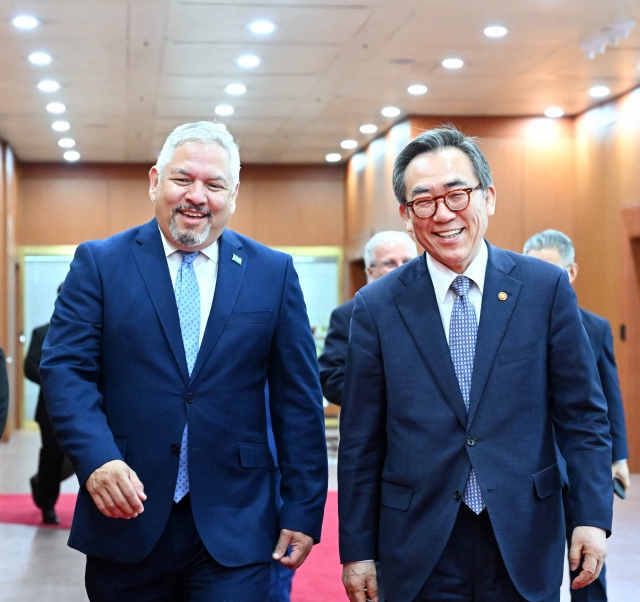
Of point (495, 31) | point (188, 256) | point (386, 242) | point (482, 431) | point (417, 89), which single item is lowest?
point (482, 431)

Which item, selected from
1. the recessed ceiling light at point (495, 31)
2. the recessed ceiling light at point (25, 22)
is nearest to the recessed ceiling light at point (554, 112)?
the recessed ceiling light at point (495, 31)

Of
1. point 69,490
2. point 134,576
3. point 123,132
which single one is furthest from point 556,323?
point 123,132

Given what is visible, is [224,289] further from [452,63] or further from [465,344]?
[452,63]

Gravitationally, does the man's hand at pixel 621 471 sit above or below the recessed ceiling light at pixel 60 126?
below

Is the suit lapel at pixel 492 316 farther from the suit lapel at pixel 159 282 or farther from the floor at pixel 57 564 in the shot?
the floor at pixel 57 564

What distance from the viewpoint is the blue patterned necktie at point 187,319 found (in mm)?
2617

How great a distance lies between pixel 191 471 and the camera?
259 cm

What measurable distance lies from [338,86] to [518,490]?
8.27 metres

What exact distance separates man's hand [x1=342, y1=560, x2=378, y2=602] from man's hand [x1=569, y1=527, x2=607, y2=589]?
1.65 feet

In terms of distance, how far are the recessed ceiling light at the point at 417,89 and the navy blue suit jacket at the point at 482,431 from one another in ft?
25.7

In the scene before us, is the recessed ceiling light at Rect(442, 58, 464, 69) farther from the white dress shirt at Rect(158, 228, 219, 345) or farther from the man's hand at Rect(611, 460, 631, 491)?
the white dress shirt at Rect(158, 228, 219, 345)

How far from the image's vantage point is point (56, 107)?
11.4 m

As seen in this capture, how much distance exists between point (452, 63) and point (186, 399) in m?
7.18

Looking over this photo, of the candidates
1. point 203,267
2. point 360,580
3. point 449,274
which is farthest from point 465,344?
point 203,267
